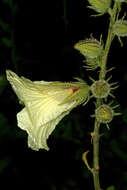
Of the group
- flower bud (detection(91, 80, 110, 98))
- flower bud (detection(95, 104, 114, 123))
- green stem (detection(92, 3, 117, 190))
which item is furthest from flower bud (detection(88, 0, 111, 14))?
flower bud (detection(95, 104, 114, 123))

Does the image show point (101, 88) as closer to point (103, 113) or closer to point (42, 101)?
point (103, 113)

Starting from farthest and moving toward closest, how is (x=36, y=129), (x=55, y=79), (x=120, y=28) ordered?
1. (x=55, y=79)
2. (x=36, y=129)
3. (x=120, y=28)

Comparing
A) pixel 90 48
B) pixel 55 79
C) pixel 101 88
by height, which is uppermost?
pixel 90 48

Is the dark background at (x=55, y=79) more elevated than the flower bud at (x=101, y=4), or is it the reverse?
the flower bud at (x=101, y=4)

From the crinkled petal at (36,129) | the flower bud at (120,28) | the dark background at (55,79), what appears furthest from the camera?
the dark background at (55,79)

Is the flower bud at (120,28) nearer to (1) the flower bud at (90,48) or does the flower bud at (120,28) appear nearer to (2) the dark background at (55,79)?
(1) the flower bud at (90,48)

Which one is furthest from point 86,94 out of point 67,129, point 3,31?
point 3,31

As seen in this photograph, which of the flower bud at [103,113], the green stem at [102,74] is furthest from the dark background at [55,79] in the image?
the flower bud at [103,113]

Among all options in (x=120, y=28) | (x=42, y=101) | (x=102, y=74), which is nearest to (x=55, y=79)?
(x=42, y=101)
